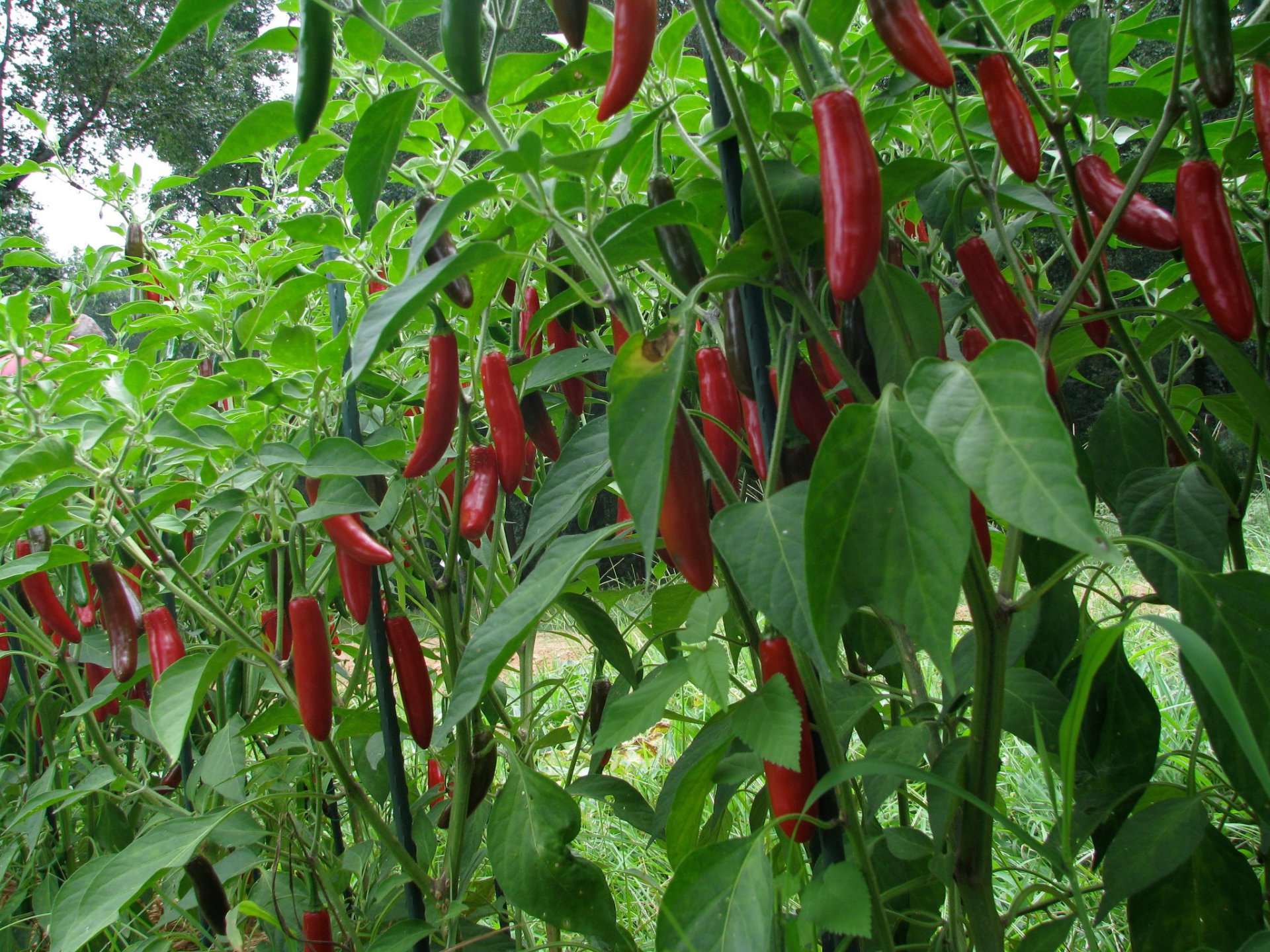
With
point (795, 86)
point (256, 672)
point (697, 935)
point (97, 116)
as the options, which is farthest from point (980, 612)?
point (97, 116)

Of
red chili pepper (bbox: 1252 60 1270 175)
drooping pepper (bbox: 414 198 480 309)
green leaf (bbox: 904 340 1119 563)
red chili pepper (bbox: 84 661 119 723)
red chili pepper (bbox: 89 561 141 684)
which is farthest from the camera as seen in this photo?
red chili pepper (bbox: 84 661 119 723)

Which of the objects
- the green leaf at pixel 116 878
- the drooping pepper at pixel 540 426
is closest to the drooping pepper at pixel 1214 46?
the drooping pepper at pixel 540 426

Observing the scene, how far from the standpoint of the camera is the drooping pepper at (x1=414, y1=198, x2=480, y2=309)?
0.73 m

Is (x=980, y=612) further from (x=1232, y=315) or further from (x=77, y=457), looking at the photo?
(x=77, y=457)

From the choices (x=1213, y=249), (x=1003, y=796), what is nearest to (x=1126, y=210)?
(x=1213, y=249)

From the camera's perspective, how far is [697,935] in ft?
1.95

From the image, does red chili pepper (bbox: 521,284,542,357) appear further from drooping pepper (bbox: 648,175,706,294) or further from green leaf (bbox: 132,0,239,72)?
green leaf (bbox: 132,0,239,72)

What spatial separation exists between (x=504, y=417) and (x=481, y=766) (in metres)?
0.44

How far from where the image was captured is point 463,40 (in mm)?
540

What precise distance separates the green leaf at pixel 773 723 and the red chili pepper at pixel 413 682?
508 mm

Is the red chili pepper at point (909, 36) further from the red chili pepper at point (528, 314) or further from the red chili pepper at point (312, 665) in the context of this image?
the red chili pepper at point (312, 665)

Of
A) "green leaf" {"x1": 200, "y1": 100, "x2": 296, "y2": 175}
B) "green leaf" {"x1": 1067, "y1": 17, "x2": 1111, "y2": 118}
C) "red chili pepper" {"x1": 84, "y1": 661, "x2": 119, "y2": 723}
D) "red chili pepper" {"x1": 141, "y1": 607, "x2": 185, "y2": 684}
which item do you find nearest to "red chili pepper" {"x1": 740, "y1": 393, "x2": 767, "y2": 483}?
"green leaf" {"x1": 1067, "y1": 17, "x2": 1111, "y2": 118}

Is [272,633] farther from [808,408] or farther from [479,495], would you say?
[808,408]

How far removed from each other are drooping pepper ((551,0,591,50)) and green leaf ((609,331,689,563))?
0.23 metres
